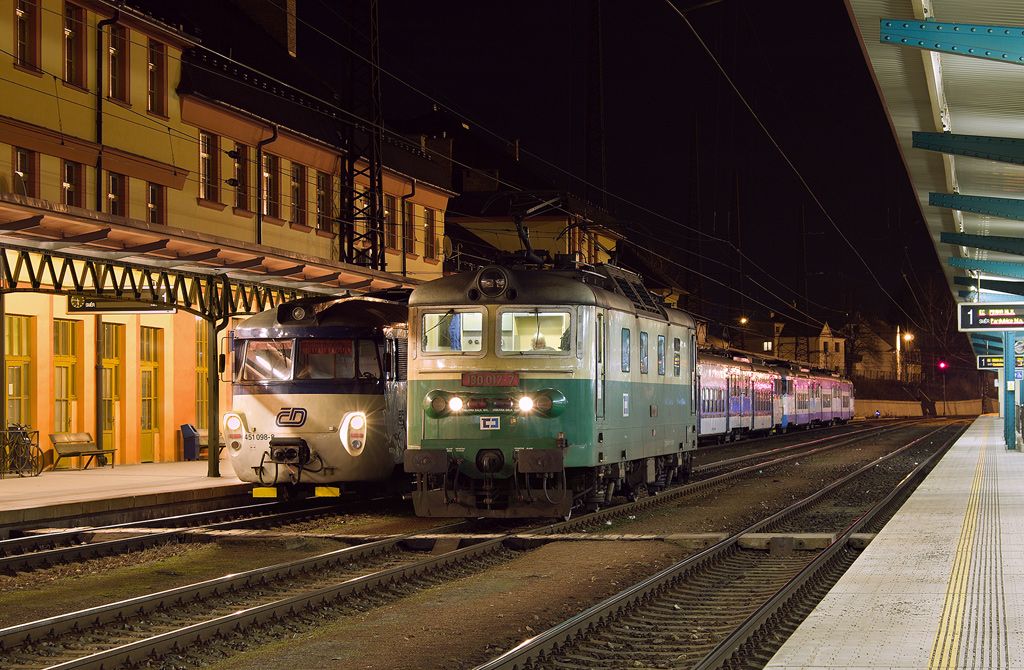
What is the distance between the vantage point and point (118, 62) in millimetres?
27672

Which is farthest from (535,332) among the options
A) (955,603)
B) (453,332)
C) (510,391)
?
(955,603)

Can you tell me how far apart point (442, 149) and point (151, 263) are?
1335 inches

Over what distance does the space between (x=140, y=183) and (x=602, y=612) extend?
20119 millimetres

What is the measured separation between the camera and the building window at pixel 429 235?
141ft

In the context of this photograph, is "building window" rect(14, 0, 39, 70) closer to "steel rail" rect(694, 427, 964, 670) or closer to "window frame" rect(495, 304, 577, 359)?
"window frame" rect(495, 304, 577, 359)

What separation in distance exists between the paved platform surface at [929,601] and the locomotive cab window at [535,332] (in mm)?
4465

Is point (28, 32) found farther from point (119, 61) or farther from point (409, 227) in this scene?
point (409, 227)

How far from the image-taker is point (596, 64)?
46.2 m

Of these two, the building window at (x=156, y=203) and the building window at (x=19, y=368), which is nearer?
the building window at (x=19, y=368)

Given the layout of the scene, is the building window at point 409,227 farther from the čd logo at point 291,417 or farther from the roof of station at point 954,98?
the čd logo at point 291,417

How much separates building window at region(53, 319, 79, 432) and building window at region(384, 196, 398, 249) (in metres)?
13.7

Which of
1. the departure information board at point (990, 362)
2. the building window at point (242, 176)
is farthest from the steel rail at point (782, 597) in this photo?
the departure information board at point (990, 362)

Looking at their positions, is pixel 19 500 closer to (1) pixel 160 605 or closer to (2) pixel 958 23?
(1) pixel 160 605

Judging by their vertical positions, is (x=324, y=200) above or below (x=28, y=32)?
below
